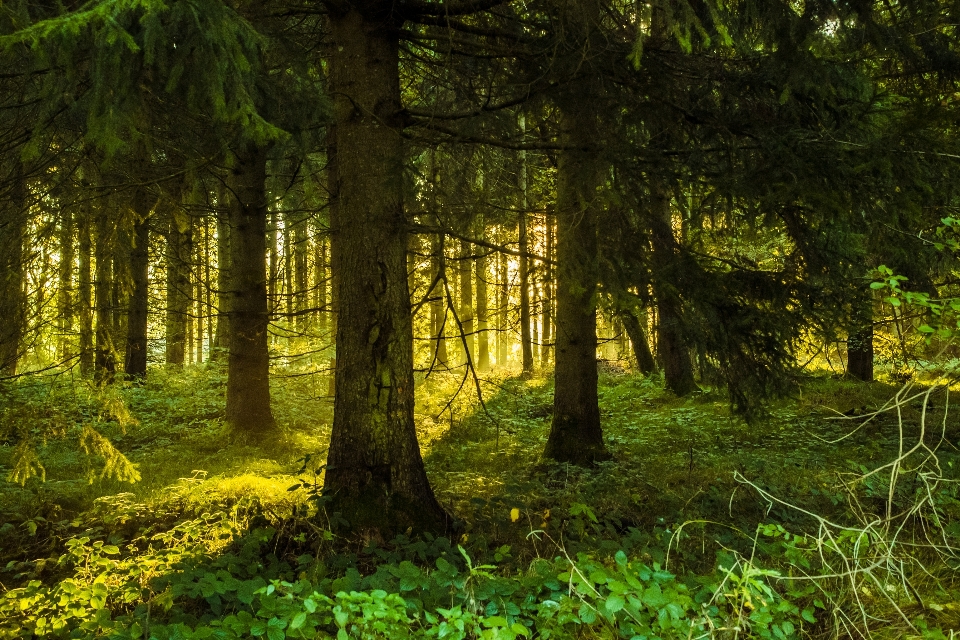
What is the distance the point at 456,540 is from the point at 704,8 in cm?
548

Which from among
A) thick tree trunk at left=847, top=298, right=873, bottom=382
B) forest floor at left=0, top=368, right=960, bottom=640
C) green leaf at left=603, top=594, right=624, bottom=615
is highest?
thick tree trunk at left=847, top=298, right=873, bottom=382

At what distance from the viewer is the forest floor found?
3.09 m

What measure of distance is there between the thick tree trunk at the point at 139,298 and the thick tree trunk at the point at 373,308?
4.65 metres

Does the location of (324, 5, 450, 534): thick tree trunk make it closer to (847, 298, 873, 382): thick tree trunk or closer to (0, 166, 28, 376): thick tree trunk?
(0, 166, 28, 376): thick tree trunk

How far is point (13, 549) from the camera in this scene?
554cm

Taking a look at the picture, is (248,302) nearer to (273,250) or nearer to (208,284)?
(208,284)

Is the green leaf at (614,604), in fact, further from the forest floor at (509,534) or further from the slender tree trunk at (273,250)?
the slender tree trunk at (273,250)

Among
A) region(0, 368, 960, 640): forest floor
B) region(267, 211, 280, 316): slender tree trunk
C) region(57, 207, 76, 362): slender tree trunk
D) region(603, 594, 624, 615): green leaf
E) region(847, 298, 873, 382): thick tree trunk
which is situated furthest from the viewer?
region(847, 298, 873, 382): thick tree trunk

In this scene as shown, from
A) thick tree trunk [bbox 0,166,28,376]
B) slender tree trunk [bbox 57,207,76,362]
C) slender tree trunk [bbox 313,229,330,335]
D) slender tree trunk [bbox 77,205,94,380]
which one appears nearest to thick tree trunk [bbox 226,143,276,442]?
slender tree trunk [bbox 313,229,330,335]

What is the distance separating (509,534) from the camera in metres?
5.45

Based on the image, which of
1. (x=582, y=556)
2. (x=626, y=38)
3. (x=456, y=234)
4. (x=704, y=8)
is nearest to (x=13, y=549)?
(x=456, y=234)

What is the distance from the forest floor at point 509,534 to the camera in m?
3.09

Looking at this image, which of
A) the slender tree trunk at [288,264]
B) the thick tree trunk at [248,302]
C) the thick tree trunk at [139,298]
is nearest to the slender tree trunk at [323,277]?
the slender tree trunk at [288,264]

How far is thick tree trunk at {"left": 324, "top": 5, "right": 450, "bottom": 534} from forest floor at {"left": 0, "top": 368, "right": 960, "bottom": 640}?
316 mm
